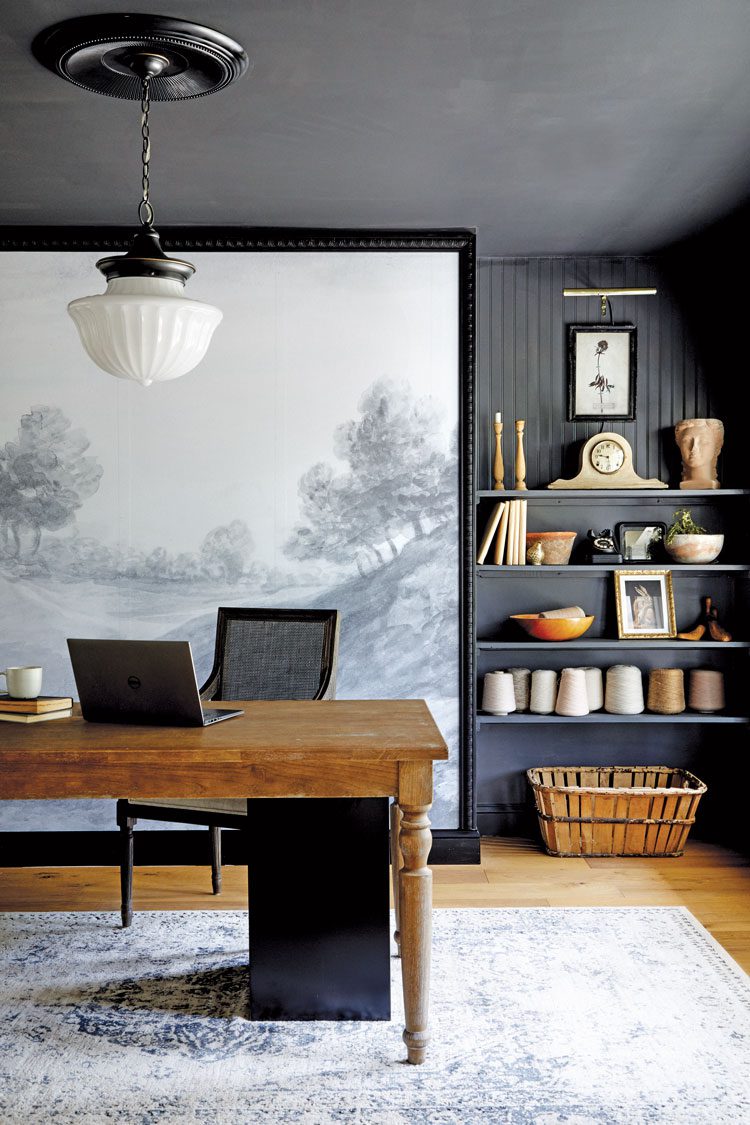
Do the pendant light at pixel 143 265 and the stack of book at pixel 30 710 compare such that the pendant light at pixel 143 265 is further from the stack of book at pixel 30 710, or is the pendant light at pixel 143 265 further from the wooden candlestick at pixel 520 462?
the wooden candlestick at pixel 520 462

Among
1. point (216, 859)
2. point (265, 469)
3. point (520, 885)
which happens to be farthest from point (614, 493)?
point (216, 859)

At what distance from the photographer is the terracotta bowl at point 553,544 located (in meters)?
4.07

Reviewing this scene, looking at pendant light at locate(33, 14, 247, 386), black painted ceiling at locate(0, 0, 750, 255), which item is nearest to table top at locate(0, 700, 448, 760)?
pendant light at locate(33, 14, 247, 386)

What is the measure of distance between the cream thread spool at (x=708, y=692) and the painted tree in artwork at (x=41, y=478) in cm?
259

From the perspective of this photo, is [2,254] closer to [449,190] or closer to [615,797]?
[449,190]

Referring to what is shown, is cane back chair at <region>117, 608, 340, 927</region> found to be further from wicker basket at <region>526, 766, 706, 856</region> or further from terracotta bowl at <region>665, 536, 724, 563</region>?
terracotta bowl at <region>665, 536, 724, 563</region>

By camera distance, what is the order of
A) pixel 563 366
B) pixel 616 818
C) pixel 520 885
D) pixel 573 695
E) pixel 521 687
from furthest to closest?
pixel 563 366, pixel 521 687, pixel 573 695, pixel 616 818, pixel 520 885

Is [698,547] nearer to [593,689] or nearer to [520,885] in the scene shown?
[593,689]

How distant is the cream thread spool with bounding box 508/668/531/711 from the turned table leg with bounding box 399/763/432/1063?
1890 mm

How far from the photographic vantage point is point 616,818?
3820mm

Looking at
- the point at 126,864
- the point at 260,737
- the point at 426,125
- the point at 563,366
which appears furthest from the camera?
the point at 563,366

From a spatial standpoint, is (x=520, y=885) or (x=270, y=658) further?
(x=520, y=885)

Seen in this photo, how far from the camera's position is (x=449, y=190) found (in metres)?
3.42

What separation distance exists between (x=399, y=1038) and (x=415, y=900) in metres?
0.43
